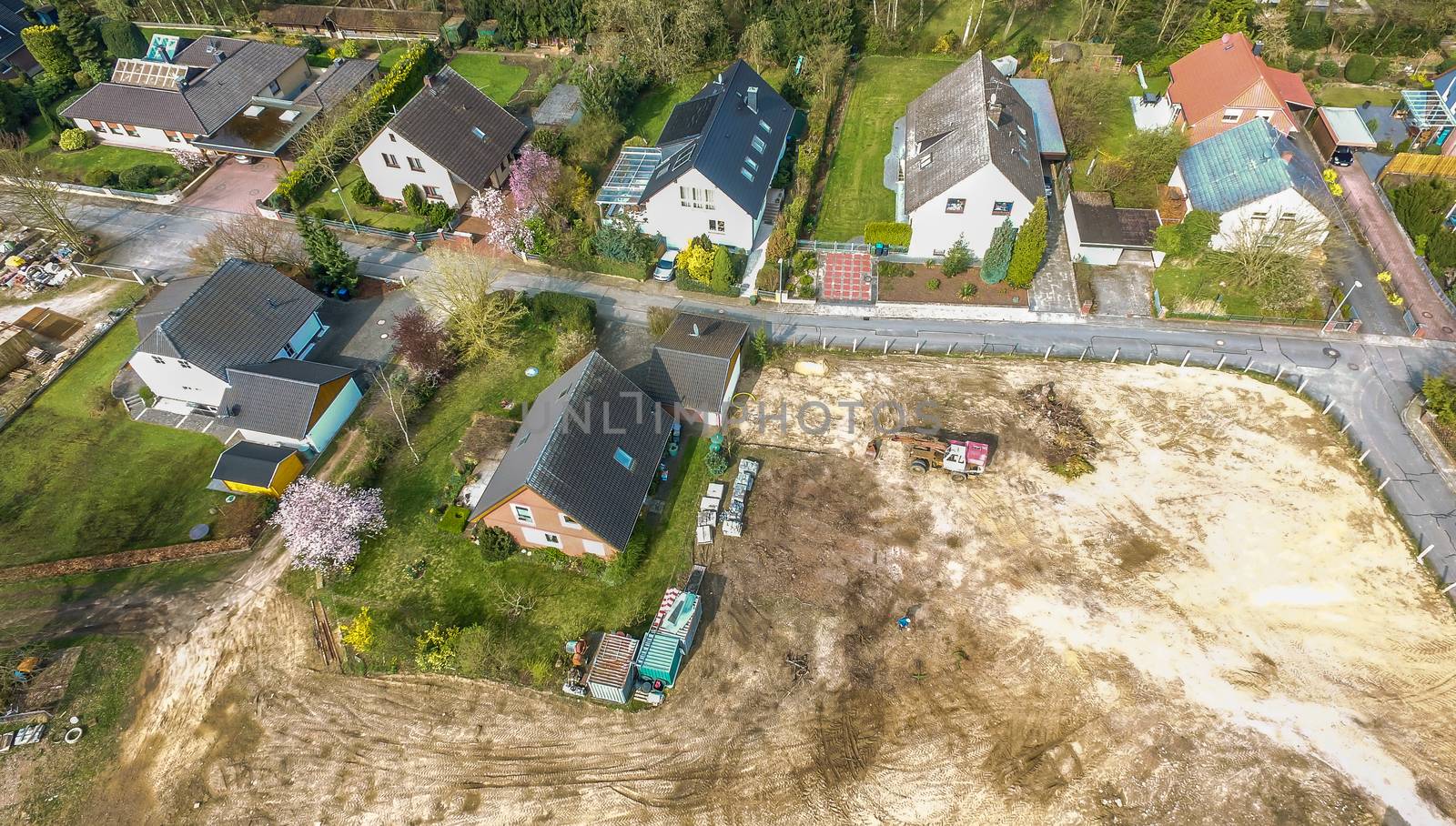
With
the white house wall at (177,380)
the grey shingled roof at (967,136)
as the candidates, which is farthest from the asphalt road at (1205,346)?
the white house wall at (177,380)

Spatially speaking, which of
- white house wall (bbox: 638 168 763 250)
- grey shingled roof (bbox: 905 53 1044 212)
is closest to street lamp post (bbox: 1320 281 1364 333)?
grey shingled roof (bbox: 905 53 1044 212)

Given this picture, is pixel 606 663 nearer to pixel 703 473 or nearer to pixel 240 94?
pixel 703 473

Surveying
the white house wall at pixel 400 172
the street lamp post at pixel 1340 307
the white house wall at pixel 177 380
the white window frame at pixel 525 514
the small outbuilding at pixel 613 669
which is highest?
the street lamp post at pixel 1340 307

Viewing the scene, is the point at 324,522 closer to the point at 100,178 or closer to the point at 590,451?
the point at 590,451

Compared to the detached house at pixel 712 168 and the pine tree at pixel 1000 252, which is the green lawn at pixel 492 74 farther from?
the pine tree at pixel 1000 252

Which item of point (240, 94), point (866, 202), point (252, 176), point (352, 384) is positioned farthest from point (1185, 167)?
point (240, 94)
